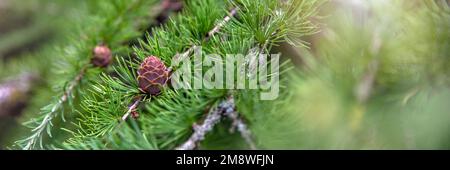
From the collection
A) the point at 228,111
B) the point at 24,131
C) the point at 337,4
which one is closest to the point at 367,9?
the point at 337,4

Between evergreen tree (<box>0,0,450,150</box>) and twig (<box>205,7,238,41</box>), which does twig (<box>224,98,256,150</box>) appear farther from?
twig (<box>205,7,238,41</box>)

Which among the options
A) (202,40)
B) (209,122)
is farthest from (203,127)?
(202,40)

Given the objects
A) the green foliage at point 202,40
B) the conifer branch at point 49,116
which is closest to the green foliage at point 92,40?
the conifer branch at point 49,116

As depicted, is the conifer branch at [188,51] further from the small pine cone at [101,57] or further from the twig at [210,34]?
the small pine cone at [101,57]

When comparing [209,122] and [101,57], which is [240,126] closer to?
[209,122]

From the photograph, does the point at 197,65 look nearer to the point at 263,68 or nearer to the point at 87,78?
the point at 263,68

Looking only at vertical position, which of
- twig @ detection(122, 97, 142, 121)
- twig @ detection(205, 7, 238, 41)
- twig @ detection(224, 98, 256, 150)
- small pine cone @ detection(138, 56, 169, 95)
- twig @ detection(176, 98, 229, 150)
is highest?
twig @ detection(205, 7, 238, 41)

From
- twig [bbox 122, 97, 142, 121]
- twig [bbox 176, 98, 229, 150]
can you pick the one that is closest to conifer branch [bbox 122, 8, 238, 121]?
twig [bbox 122, 97, 142, 121]
